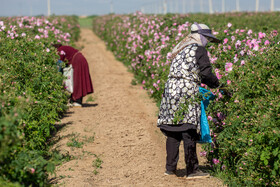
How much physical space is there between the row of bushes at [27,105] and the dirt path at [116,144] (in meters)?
0.51

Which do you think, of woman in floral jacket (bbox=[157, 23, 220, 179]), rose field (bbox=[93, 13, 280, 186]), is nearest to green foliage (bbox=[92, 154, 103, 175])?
woman in floral jacket (bbox=[157, 23, 220, 179])

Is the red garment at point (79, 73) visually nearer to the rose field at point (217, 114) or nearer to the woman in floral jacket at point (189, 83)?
the rose field at point (217, 114)

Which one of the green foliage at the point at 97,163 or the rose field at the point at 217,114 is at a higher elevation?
the rose field at the point at 217,114

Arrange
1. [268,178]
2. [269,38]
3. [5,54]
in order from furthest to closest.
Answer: [5,54], [269,38], [268,178]

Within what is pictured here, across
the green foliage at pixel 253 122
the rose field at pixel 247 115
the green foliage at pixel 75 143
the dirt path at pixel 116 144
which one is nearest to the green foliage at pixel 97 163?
the dirt path at pixel 116 144

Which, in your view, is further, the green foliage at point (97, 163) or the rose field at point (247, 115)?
the green foliage at point (97, 163)

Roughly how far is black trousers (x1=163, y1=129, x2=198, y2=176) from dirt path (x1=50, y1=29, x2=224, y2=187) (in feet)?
0.61

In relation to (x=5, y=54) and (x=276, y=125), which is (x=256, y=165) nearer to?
(x=276, y=125)

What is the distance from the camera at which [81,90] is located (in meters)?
9.83

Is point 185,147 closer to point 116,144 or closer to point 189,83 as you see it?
point 189,83

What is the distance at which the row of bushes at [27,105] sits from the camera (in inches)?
139

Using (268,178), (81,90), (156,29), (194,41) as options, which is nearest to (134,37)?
(156,29)

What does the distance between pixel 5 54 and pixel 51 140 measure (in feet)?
5.47

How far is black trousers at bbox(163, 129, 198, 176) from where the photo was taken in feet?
16.4
